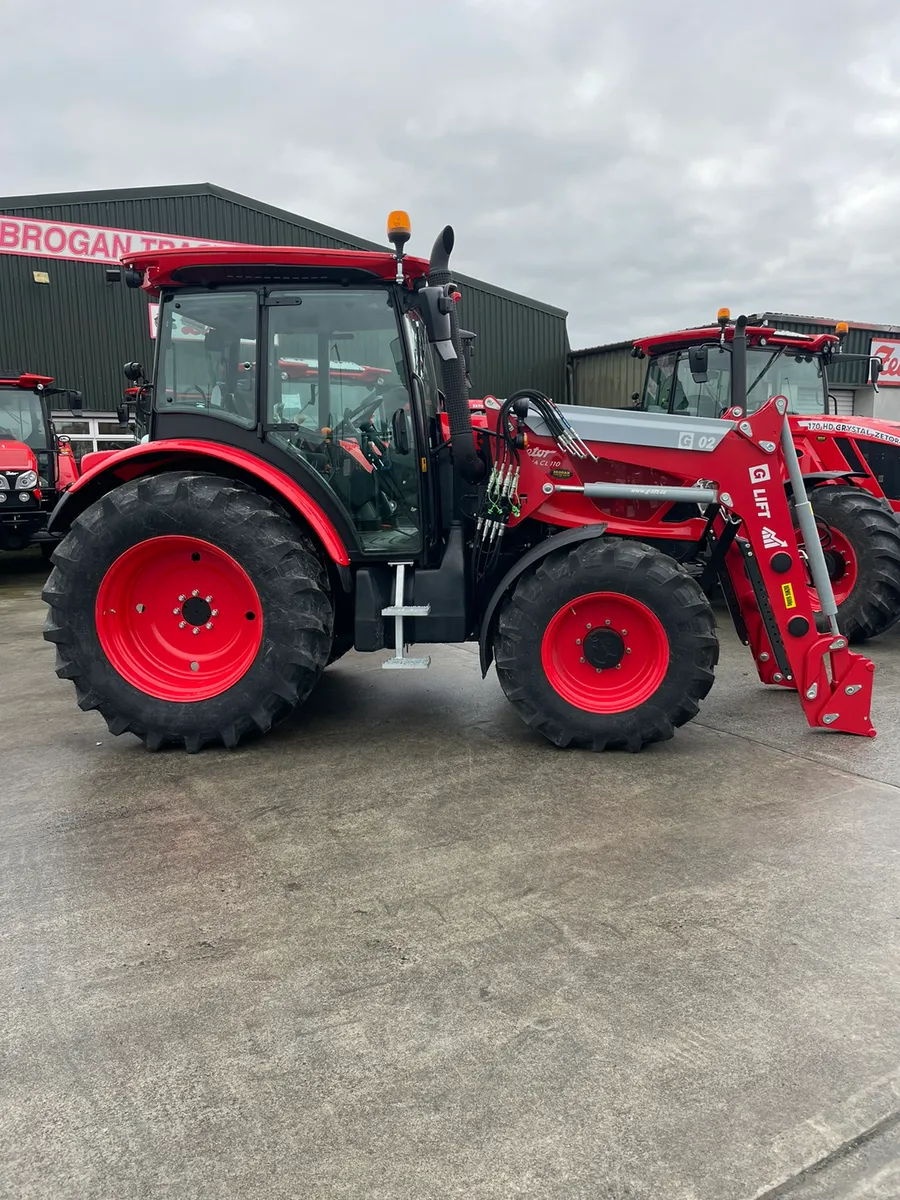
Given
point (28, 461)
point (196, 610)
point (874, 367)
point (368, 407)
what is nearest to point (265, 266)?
point (368, 407)

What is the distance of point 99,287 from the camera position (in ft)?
44.5

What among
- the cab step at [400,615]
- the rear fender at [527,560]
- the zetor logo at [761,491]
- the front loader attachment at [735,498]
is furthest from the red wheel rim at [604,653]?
the zetor logo at [761,491]

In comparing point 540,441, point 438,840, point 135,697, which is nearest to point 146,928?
point 438,840

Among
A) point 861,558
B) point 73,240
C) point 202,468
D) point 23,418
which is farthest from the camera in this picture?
point 73,240

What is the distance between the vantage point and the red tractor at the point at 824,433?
6020 millimetres

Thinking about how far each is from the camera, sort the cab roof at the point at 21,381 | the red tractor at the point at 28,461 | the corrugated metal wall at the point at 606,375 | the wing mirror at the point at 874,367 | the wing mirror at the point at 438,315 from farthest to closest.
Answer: the corrugated metal wall at the point at 606,375
the cab roof at the point at 21,381
the red tractor at the point at 28,461
the wing mirror at the point at 874,367
the wing mirror at the point at 438,315

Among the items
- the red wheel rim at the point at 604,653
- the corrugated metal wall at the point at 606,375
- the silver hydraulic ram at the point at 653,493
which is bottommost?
the red wheel rim at the point at 604,653

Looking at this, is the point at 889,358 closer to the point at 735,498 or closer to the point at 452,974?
the point at 735,498

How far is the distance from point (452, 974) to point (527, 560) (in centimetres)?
212

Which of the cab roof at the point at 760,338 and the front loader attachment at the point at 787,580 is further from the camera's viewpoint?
the cab roof at the point at 760,338

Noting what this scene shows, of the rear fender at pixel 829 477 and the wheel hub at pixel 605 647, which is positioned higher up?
the rear fender at pixel 829 477

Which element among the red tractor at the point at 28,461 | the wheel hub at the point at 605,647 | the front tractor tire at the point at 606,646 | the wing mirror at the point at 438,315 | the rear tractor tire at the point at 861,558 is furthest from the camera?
the red tractor at the point at 28,461

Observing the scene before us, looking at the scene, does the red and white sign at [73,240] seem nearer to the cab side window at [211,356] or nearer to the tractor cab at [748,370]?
the tractor cab at [748,370]

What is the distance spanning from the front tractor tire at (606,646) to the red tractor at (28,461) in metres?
8.01
